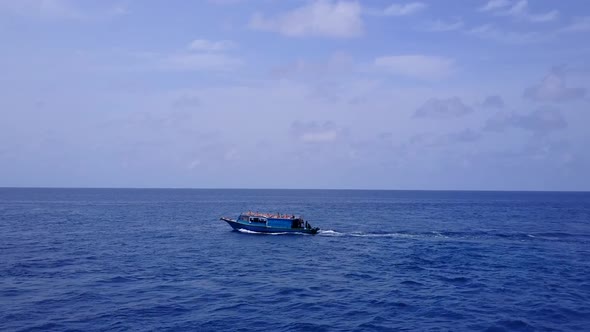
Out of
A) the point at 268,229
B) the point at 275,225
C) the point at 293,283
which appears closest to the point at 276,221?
the point at 275,225

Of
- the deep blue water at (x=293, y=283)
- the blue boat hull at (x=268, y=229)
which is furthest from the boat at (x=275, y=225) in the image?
the deep blue water at (x=293, y=283)

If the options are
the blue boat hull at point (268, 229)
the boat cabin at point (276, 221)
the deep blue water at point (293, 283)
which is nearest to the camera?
the deep blue water at point (293, 283)

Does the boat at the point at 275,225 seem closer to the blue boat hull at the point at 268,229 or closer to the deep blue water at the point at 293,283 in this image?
the blue boat hull at the point at 268,229

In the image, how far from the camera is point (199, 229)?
96.9 m

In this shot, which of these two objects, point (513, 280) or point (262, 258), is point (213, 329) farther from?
point (513, 280)

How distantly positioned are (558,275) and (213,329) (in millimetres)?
41027

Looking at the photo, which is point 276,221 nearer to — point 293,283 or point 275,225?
point 275,225

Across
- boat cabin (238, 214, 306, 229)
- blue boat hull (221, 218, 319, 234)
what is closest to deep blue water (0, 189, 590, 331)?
blue boat hull (221, 218, 319, 234)

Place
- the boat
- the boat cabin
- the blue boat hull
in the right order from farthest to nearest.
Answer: the boat cabin → the boat → the blue boat hull

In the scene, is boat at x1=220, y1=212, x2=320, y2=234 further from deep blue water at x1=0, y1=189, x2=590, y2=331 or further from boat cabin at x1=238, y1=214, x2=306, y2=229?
deep blue water at x1=0, y1=189, x2=590, y2=331

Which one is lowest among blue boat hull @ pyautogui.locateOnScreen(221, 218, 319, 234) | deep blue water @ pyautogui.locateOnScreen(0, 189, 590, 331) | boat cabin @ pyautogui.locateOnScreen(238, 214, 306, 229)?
deep blue water @ pyautogui.locateOnScreen(0, 189, 590, 331)

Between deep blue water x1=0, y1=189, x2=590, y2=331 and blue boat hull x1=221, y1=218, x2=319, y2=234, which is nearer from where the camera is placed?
deep blue water x1=0, y1=189, x2=590, y2=331

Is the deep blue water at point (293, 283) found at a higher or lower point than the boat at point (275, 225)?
lower

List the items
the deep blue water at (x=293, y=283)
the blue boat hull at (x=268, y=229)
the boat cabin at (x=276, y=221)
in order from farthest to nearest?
the boat cabin at (x=276, y=221) → the blue boat hull at (x=268, y=229) → the deep blue water at (x=293, y=283)
